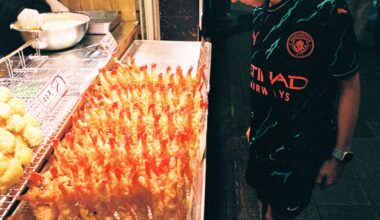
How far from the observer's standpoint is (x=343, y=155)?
192 cm

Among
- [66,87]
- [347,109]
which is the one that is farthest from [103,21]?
[347,109]

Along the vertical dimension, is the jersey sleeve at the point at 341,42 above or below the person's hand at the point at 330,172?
above

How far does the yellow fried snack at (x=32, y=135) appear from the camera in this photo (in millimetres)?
1545

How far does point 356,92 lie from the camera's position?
176 centimetres

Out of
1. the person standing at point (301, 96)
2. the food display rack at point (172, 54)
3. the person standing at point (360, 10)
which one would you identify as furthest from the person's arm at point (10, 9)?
the person standing at point (360, 10)

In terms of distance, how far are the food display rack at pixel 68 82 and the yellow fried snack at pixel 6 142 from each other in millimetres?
205

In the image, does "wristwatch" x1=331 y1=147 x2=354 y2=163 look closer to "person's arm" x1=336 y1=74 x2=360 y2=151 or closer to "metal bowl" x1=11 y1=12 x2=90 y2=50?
"person's arm" x1=336 y1=74 x2=360 y2=151

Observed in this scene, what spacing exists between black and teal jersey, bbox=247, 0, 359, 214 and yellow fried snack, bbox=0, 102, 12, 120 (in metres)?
1.43

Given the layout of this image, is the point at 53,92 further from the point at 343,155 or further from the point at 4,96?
the point at 343,155

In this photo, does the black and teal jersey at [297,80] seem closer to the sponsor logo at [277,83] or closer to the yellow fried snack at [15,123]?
the sponsor logo at [277,83]

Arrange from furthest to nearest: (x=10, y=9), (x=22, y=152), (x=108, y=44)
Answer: (x=10, y=9)
(x=108, y=44)
(x=22, y=152)

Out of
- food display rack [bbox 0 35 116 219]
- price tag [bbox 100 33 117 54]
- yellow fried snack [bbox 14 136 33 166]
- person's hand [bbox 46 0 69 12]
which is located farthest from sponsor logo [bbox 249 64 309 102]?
person's hand [bbox 46 0 69 12]

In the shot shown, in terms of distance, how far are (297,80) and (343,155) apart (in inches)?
21.3

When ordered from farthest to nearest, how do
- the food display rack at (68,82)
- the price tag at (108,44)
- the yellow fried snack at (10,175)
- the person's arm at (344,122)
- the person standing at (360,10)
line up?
the person standing at (360,10)
the price tag at (108,44)
the person's arm at (344,122)
the food display rack at (68,82)
the yellow fried snack at (10,175)
